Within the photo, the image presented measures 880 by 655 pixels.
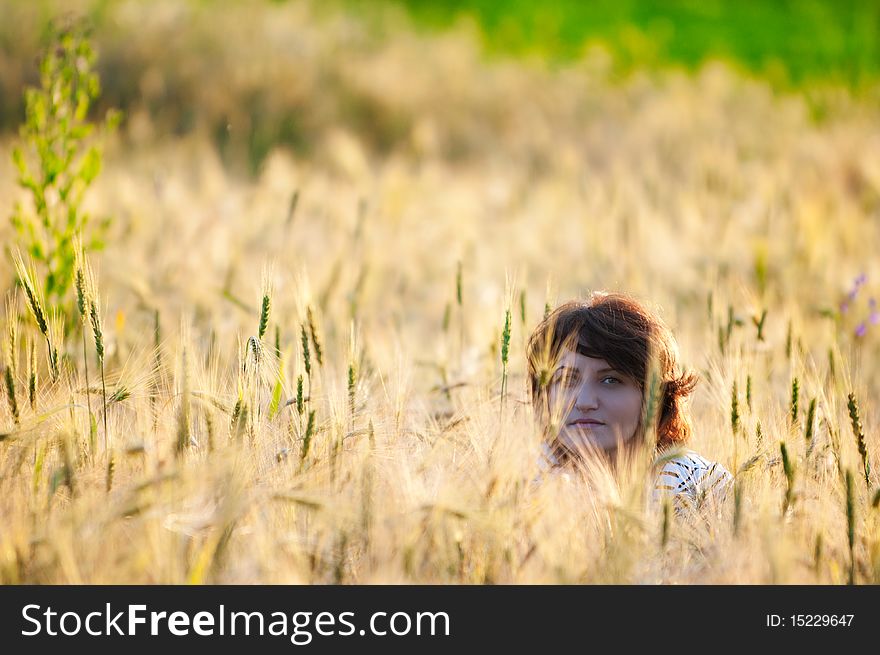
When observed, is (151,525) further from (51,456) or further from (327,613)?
(51,456)

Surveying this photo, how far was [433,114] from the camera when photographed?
31.9 feet

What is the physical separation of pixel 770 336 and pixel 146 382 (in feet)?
9.86

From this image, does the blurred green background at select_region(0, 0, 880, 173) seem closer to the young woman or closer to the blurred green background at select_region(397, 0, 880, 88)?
the blurred green background at select_region(397, 0, 880, 88)

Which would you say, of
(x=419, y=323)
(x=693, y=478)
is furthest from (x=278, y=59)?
(x=693, y=478)

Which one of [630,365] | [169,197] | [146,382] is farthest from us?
[169,197]

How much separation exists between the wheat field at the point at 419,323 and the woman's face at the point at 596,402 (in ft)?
0.69

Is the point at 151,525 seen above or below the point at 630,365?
below

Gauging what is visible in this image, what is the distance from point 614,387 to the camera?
287 centimetres

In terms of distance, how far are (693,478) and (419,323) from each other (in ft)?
8.14

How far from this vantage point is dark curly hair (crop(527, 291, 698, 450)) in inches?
114

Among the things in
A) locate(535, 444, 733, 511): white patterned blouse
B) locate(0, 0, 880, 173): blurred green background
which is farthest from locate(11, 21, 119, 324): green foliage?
locate(535, 444, 733, 511): white patterned blouse

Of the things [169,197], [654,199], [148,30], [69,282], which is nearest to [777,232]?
[654,199]

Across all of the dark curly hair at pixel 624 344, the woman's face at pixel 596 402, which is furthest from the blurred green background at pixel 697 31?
the woman's face at pixel 596 402

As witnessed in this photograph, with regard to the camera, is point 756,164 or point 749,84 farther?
point 749,84
